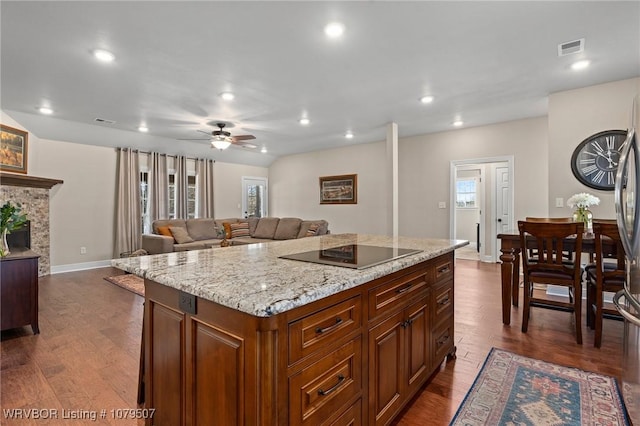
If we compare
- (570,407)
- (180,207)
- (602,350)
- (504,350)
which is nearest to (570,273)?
(602,350)

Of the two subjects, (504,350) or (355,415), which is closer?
→ (355,415)

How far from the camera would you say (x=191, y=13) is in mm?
2258

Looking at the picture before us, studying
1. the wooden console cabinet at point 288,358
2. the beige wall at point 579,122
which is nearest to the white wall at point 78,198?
the wooden console cabinet at point 288,358

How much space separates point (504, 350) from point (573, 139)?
2.90 metres

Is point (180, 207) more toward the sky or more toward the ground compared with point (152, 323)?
more toward the sky

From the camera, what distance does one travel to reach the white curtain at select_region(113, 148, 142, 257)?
5926 millimetres

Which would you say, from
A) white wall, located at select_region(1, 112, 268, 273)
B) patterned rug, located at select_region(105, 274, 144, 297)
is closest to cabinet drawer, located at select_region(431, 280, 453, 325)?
patterned rug, located at select_region(105, 274, 144, 297)

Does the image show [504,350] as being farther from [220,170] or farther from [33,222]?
[220,170]

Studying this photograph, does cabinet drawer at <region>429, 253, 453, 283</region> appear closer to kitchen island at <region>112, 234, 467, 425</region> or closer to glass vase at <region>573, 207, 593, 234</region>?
kitchen island at <region>112, 234, 467, 425</region>

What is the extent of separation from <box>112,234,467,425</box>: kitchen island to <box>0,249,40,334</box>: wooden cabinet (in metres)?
2.02

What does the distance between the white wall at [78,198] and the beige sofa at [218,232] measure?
92cm

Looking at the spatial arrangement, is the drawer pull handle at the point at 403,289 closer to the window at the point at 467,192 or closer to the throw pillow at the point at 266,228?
the throw pillow at the point at 266,228

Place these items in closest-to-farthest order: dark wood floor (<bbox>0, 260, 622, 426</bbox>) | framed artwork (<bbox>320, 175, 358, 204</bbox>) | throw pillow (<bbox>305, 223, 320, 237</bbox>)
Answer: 1. dark wood floor (<bbox>0, 260, 622, 426</bbox>)
2. throw pillow (<bbox>305, 223, 320, 237</bbox>)
3. framed artwork (<bbox>320, 175, 358, 204</bbox>)

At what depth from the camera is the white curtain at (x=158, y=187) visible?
6414 millimetres
